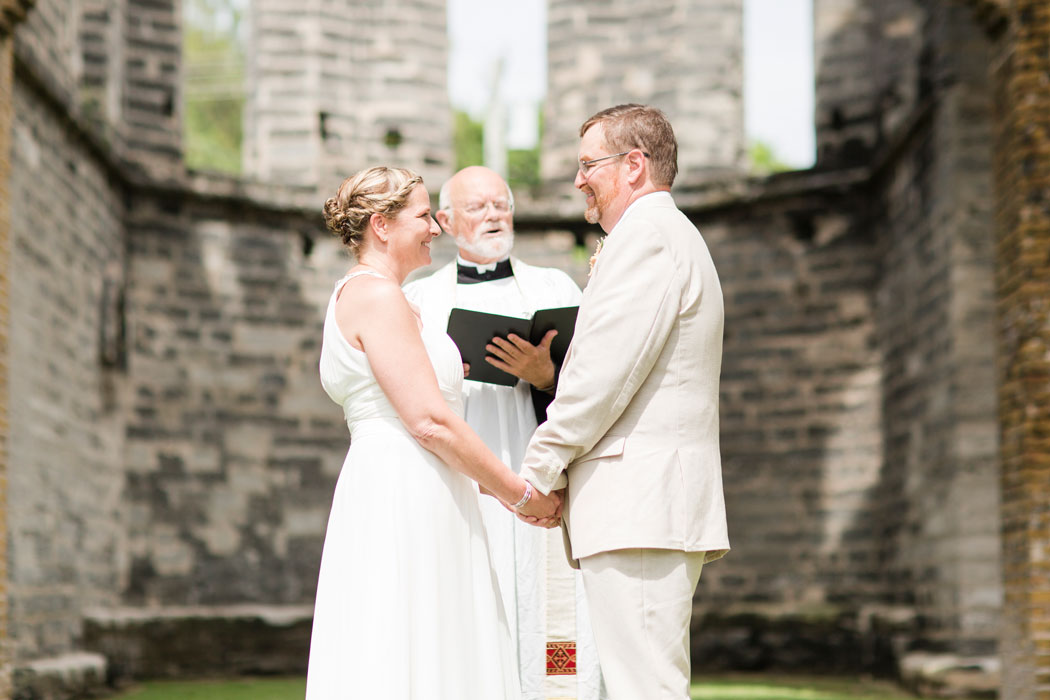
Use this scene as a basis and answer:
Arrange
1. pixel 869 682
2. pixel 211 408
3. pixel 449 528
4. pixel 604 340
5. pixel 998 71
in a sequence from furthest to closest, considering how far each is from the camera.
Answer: pixel 211 408, pixel 869 682, pixel 998 71, pixel 449 528, pixel 604 340

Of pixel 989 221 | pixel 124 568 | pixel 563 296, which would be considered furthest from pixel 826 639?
pixel 563 296

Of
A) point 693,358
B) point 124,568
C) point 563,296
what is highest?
point 563,296

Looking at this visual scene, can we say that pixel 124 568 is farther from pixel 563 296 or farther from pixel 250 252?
pixel 563 296

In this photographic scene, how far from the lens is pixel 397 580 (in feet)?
10.9

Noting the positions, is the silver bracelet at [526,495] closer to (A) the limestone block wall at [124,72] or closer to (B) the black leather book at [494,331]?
(B) the black leather book at [494,331]

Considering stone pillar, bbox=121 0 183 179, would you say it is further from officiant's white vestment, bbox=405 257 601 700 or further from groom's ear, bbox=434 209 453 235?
officiant's white vestment, bbox=405 257 601 700

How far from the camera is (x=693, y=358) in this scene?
3244 millimetres

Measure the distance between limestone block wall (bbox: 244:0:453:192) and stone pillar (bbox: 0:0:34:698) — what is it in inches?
185

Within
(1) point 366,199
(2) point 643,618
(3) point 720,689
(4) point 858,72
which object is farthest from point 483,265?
(4) point 858,72

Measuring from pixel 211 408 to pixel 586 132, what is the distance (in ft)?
27.5

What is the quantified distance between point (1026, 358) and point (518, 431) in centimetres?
335

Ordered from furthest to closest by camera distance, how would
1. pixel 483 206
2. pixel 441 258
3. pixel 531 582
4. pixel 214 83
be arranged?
pixel 214 83
pixel 441 258
pixel 483 206
pixel 531 582

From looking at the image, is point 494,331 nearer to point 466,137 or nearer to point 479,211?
point 479,211

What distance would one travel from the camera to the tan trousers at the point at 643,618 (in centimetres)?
309
